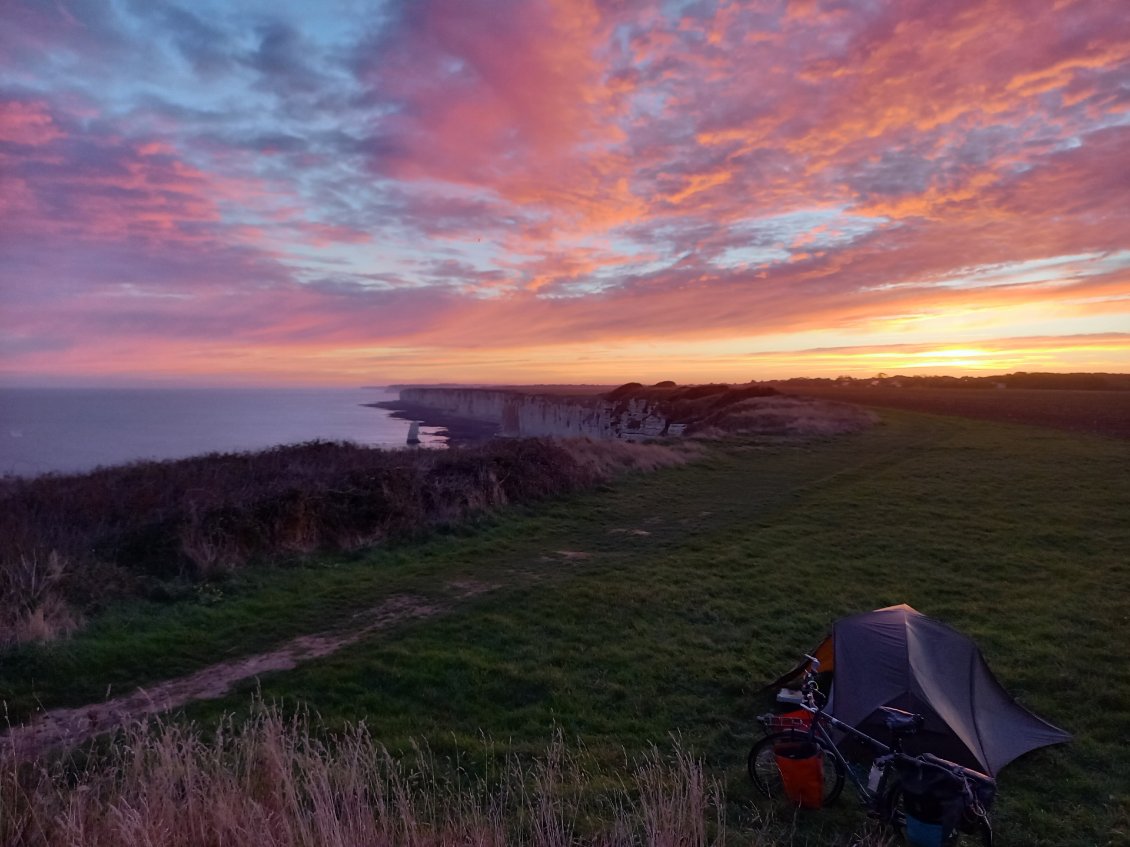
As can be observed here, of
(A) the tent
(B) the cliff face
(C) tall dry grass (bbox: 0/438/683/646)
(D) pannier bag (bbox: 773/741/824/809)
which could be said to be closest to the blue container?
(D) pannier bag (bbox: 773/741/824/809)

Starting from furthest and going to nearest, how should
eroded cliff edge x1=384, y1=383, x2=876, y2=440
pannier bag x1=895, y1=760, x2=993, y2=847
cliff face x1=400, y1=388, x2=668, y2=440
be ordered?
1. cliff face x1=400, y1=388, x2=668, y2=440
2. eroded cliff edge x1=384, y1=383, x2=876, y2=440
3. pannier bag x1=895, y1=760, x2=993, y2=847

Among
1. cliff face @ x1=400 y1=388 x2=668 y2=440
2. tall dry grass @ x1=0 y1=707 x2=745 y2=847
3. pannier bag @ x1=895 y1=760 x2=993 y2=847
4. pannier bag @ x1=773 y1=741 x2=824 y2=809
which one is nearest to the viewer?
tall dry grass @ x1=0 y1=707 x2=745 y2=847

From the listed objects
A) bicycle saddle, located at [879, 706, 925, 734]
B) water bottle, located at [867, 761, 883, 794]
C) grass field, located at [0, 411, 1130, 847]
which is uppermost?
bicycle saddle, located at [879, 706, 925, 734]

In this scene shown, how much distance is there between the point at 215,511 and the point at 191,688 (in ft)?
18.9

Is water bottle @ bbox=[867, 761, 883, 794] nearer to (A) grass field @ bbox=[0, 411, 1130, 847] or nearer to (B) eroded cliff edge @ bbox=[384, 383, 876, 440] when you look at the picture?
(A) grass field @ bbox=[0, 411, 1130, 847]

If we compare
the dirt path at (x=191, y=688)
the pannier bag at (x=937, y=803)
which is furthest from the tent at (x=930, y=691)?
the dirt path at (x=191, y=688)

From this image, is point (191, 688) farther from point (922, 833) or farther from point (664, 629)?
point (922, 833)

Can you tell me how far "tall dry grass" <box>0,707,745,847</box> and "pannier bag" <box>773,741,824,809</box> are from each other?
598mm

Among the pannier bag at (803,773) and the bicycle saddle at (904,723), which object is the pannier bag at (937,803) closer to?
the bicycle saddle at (904,723)

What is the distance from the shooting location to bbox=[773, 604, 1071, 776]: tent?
6.14m

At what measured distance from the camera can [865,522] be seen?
1614 cm

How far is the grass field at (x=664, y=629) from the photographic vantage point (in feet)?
21.1

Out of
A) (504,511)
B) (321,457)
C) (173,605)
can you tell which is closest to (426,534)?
(504,511)

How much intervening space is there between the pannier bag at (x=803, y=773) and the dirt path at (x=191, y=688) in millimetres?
→ 5590
